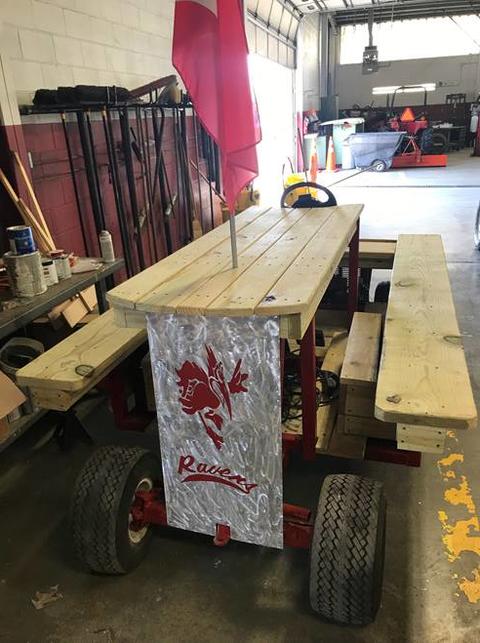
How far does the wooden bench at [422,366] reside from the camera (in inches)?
64.2

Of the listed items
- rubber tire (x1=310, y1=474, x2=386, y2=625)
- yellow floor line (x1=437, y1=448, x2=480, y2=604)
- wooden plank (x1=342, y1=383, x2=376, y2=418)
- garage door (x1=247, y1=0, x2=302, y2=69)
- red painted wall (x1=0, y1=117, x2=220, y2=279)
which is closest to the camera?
rubber tire (x1=310, y1=474, x2=386, y2=625)

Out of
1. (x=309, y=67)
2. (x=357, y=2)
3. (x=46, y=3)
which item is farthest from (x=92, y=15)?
(x=309, y=67)

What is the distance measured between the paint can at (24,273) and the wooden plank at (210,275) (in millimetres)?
970

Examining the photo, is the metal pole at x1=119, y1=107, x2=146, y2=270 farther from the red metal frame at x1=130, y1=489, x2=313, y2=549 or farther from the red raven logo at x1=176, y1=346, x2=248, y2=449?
the red raven logo at x1=176, y1=346, x2=248, y2=449

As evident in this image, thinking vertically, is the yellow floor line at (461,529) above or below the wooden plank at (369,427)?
below

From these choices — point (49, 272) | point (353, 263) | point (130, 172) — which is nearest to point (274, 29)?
point (130, 172)

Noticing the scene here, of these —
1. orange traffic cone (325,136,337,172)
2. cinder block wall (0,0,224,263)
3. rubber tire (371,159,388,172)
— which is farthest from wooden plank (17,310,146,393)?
orange traffic cone (325,136,337,172)

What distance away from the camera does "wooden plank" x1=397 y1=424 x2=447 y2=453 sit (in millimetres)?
1637

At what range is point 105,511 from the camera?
1811 millimetres

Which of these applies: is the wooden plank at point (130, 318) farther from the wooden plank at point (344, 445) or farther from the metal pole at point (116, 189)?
the metal pole at point (116, 189)

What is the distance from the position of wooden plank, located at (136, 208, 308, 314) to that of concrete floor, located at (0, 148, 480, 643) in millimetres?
1068

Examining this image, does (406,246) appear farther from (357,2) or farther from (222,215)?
(357,2)

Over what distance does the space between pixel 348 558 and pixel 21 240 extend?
6.85 ft

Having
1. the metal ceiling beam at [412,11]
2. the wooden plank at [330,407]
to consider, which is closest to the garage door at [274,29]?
the metal ceiling beam at [412,11]
